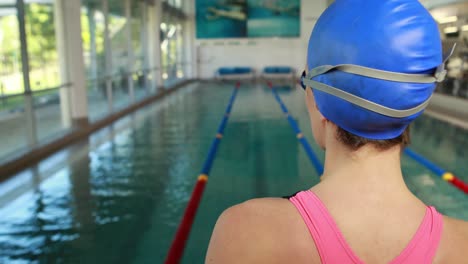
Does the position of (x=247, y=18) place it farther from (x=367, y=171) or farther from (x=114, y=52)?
(x=367, y=171)

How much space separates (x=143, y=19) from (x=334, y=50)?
1575 centimetres

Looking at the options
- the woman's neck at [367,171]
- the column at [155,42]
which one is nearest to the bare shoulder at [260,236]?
the woman's neck at [367,171]

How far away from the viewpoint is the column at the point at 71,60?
28.2ft

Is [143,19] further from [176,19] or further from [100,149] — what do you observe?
[100,149]

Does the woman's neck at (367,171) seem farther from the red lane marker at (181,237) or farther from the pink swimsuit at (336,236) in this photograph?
the red lane marker at (181,237)

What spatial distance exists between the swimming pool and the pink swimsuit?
107 inches

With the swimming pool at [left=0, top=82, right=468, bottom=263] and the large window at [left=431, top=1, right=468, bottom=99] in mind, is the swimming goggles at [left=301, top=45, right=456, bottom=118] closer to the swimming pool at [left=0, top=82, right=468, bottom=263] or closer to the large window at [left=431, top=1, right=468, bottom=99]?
the swimming pool at [left=0, top=82, right=468, bottom=263]

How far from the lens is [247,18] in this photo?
2534cm

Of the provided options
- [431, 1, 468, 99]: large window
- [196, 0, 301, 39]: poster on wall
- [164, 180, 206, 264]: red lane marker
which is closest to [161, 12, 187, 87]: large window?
[196, 0, 301, 39]: poster on wall

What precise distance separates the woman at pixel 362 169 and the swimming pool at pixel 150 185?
8.96 feet

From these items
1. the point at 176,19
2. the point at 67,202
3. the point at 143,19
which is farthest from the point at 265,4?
the point at 67,202

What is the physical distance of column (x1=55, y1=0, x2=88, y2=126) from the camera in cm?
860

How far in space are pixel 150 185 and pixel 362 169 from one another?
4.66 metres

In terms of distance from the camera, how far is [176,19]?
21969 mm
